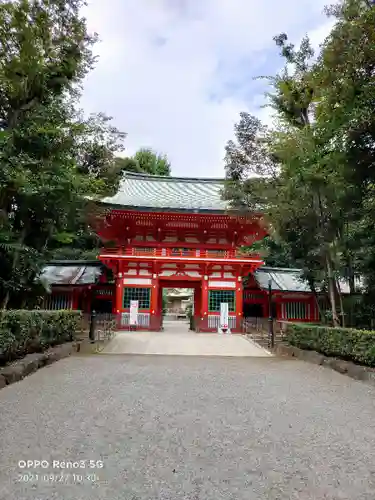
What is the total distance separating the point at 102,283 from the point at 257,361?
1224 cm

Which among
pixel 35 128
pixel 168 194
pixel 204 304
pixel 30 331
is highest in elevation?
pixel 168 194

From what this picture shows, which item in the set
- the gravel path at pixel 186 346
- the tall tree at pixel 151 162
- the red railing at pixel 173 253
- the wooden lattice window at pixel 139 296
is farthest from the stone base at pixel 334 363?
the tall tree at pixel 151 162

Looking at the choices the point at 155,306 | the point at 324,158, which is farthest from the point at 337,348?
the point at 155,306

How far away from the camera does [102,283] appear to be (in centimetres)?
2052

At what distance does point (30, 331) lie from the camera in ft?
26.3

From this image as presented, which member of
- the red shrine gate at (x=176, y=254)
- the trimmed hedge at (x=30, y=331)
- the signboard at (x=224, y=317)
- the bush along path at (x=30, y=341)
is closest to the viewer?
the bush along path at (x=30, y=341)

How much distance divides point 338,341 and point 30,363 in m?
6.46

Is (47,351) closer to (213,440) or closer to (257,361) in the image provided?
(257,361)

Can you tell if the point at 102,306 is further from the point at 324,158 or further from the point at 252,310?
the point at 324,158

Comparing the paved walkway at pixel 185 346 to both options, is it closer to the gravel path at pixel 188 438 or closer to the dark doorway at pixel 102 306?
the gravel path at pixel 188 438

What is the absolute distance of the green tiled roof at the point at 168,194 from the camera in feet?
64.1

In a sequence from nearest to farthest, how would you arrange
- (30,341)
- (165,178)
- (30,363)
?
1. (30,363)
2. (30,341)
3. (165,178)

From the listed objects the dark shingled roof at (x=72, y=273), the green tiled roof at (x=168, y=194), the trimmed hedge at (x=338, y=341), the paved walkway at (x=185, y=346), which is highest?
the green tiled roof at (x=168, y=194)

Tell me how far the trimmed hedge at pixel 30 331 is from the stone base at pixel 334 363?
253 inches
